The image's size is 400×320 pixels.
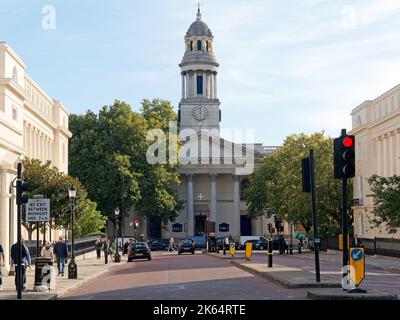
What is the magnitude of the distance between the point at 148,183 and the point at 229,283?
6094cm

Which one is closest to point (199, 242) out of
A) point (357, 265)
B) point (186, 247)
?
point (186, 247)

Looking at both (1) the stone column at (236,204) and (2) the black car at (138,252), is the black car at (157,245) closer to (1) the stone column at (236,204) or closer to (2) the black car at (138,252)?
(1) the stone column at (236,204)

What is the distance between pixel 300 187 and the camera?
75.6 metres

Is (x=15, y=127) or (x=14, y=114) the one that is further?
(x=14, y=114)

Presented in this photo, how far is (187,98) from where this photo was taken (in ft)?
390

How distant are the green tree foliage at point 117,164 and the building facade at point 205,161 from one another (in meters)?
12.9

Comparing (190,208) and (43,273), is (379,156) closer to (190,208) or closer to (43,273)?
(190,208)

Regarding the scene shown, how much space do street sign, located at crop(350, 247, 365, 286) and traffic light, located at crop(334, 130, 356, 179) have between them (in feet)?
8.66

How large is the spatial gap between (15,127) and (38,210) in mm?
14708

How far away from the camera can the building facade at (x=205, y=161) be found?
362ft

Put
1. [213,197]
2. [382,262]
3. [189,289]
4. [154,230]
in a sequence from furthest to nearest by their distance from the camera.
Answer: [154,230], [213,197], [382,262], [189,289]

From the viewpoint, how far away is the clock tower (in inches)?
4643

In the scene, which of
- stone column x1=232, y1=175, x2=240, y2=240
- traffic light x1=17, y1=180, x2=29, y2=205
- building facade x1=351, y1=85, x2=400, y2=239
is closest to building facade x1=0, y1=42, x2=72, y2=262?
traffic light x1=17, y1=180, x2=29, y2=205
